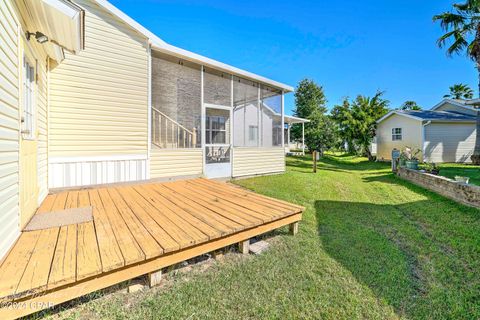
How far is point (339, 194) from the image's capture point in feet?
20.5

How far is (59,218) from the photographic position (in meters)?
3.01

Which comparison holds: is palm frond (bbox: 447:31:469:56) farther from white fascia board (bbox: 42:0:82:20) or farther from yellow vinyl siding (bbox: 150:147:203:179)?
white fascia board (bbox: 42:0:82:20)

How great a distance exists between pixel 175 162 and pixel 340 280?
4827mm

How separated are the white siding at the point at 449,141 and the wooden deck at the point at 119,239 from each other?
14456mm

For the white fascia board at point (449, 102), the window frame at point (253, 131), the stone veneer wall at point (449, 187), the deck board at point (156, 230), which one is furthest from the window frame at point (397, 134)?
the deck board at point (156, 230)

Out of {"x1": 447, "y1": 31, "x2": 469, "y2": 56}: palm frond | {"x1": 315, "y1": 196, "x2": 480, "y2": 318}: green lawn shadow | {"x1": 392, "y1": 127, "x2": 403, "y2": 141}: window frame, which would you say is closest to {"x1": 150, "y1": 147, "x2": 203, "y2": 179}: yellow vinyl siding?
{"x1": 315, "y1": 196, "x2": 480, "y2": 318}: green lawn shadow

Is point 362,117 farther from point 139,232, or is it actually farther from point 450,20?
point 139,232

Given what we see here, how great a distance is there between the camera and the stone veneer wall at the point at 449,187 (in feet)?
15.7

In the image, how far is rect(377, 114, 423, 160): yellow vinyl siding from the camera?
44.8ft

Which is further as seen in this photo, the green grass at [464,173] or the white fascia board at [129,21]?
the green grass at [464,173]

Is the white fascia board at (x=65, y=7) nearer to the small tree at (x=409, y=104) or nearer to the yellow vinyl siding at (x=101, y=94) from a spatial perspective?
Answer: the yellow vinyl siding at (x=101, y=94)

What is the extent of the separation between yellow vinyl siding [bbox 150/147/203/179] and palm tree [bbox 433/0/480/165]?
14.1 meters

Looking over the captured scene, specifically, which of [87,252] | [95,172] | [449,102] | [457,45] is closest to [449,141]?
[457,45]

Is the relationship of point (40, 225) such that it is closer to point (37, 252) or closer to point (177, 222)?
point (37, 252)
